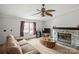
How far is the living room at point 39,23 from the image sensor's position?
1.48 metres

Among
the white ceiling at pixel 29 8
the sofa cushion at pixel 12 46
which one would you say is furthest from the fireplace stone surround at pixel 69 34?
the sofa cushion at pixel 12 46

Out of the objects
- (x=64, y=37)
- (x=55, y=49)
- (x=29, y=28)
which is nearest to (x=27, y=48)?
(x=29, y=28)

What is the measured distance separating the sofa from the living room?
0.03 m

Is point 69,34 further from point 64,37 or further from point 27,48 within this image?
point 27,48

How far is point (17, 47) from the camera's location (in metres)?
1.43

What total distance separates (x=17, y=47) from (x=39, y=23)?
1.45 ft

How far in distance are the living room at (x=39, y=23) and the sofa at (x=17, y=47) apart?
0.03 meters

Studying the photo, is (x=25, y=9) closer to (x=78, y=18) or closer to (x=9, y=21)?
(x=9, y=21)

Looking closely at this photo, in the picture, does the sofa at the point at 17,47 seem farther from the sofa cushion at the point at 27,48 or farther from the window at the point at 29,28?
the window at the point at 29,28

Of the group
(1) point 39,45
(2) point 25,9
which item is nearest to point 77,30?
(1) point 39,45

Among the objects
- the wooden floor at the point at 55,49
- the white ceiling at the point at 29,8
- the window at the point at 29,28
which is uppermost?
the white ceiling at the point at 29,8

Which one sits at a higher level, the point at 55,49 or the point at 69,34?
the point at 69,34

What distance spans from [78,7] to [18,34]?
0.89m

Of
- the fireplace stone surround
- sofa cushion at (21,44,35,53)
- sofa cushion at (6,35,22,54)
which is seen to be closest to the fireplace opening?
the fireplace stone surround
